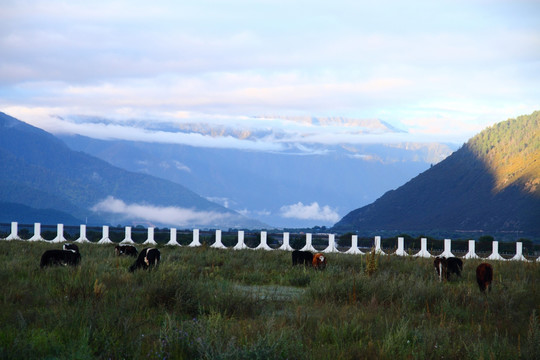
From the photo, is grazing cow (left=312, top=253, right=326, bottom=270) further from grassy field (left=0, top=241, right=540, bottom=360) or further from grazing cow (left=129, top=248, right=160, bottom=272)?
grazing cow (left=129, top=248, right=160, bottom=272)

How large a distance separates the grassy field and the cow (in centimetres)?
151

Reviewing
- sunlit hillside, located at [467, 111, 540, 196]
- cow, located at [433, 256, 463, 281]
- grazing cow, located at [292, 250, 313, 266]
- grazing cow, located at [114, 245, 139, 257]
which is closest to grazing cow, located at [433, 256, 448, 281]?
cow, located at [433, 256, 463, 281]

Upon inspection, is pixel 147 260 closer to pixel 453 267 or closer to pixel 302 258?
pixel 302 258

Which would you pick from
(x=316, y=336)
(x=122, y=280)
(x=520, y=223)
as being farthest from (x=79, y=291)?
(x=520, y=223)

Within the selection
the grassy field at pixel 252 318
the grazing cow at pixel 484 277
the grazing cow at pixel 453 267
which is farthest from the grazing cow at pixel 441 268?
the grazing cow at pixel 484 277

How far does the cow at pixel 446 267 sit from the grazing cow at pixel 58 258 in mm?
7787

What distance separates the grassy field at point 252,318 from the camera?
7465mm

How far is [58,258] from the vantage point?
48.1 feet

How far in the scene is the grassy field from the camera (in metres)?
7.46

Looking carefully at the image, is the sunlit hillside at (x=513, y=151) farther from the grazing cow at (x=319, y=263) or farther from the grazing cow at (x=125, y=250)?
the grazing cow at (x=125, y=250)

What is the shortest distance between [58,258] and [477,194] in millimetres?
140227

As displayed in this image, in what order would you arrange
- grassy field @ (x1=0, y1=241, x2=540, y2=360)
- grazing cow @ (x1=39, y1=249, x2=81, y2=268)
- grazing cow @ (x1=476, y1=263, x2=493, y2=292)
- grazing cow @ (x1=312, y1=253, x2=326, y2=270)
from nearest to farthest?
grassy field @ (x1=0, y1=241, x2=540, y2=360), grazing cow @ (x1=476, y1=263, x2=493, y2=292), grazing cow @ (x1=39, y1=249, x2=81, y2=268), grazing cow @ (x1=312, y1=253, x2=326, y2=270)

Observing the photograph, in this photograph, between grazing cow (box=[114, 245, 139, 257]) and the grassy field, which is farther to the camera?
grazing cow (box=[114, 245, 139, 257])

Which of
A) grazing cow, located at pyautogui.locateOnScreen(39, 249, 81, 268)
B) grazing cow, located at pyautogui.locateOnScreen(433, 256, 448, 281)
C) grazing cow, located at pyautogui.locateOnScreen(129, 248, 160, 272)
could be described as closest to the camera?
grazing cow, located at pyautogui.locateOnScreen(129, 248, 160, 272)
